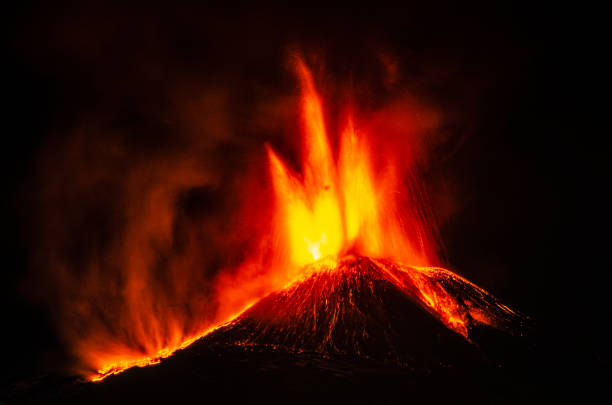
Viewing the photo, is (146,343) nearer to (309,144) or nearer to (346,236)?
(346,236)

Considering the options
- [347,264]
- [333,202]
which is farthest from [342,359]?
[333,202]

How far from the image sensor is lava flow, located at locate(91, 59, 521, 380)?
33.0 ft

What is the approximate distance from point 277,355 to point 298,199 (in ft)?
24.9

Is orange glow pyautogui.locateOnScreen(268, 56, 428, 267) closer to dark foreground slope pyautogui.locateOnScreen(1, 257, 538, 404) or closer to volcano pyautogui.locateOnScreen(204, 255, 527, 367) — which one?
volcano pyautogui.locateOnScreen(204, 255, 527, 367)

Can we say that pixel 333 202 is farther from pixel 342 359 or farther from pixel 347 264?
pixel 342 359

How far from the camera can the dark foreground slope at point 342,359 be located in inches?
310

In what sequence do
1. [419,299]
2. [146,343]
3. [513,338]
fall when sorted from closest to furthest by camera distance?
[513,338]
[419,299]
[146,343]

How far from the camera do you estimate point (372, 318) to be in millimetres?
10344

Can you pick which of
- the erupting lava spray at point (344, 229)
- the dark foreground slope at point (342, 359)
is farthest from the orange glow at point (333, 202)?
the dark foreground slope at point (342, 359)

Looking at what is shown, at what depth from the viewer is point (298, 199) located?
15773 mm

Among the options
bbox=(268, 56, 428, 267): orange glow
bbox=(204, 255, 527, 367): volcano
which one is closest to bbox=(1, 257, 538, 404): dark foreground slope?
bbox=(204, 255, 527, 367): volcano

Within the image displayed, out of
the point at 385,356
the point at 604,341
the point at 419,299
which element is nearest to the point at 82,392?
the point at 385,356

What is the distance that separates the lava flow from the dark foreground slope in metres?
0.06

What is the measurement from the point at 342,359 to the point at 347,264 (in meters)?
5.04
